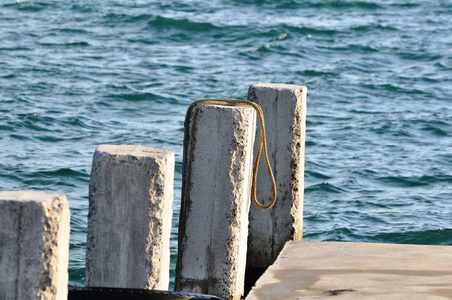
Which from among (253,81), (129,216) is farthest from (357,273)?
(253,81)

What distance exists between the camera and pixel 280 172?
664cm

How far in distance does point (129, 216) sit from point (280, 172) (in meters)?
2.10

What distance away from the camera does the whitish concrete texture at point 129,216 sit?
4648 mm

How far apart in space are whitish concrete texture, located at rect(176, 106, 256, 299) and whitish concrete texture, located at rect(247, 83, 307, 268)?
0.82 meters

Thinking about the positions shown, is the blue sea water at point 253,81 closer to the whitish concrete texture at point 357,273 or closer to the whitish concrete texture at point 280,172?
the whitish concrete texture at point 280,172

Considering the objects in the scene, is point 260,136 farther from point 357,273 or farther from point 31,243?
point 31,243

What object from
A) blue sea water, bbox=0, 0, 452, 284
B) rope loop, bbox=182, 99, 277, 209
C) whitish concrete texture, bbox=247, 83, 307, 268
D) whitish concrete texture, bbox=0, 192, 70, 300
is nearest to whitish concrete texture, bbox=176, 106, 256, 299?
rope loop, bbox=182, 99, 277, 209

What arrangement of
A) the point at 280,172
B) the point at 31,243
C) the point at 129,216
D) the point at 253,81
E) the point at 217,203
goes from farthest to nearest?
the point at 253,81, the point at 280,172, the point at 217,203, the point at 129,216, the point at 31,243

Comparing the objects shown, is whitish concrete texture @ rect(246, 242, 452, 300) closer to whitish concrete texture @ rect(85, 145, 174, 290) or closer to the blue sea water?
whitish concrete texture @ rect(85, 145, 174, 290)

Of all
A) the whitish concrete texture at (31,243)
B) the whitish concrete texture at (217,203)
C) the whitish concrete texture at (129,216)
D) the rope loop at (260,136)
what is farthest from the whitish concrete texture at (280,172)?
the whitish concrete texture at (31,243)

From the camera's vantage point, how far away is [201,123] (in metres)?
5.41

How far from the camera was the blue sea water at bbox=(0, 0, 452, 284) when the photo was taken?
11289 millimetres

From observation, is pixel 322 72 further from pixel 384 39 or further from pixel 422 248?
pixel 422 248

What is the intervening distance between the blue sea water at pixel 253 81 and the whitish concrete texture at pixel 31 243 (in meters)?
4.50
